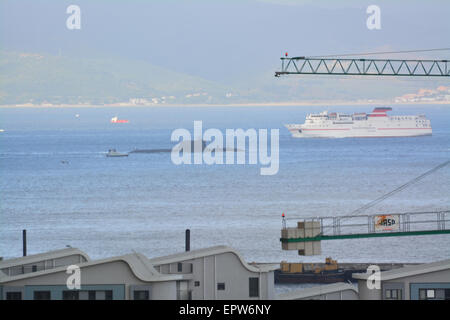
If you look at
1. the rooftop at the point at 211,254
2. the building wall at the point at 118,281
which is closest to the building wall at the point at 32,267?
the rooftop at the point at 211,254

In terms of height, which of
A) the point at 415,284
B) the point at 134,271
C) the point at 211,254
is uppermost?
the point at 211,254

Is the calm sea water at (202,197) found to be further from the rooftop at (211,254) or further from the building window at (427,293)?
the building window at (427,293)

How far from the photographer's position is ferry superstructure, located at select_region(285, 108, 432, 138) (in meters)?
147

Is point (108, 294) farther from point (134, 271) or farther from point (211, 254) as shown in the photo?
point (211, 254)

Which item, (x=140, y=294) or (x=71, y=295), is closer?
(x=140, y=294)

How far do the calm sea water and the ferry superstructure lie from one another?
12.1 metres

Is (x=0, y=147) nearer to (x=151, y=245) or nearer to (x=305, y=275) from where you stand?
(x=151, y=245)

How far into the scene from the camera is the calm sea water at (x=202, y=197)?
151 ft

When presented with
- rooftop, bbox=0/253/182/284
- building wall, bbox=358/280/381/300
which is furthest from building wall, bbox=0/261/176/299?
building wall, bbox=358/280/381/300

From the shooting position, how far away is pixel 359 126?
148625mm

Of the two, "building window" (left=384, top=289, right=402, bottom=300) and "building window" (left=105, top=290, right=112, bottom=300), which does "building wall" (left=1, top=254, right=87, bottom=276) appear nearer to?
"building window" (left=105, top=290, right=112, bottom=300)

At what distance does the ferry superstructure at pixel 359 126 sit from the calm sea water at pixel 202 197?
39.8 ft

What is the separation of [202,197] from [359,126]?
81118 millimetres

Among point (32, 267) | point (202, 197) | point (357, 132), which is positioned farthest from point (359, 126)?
point (32, 267)
